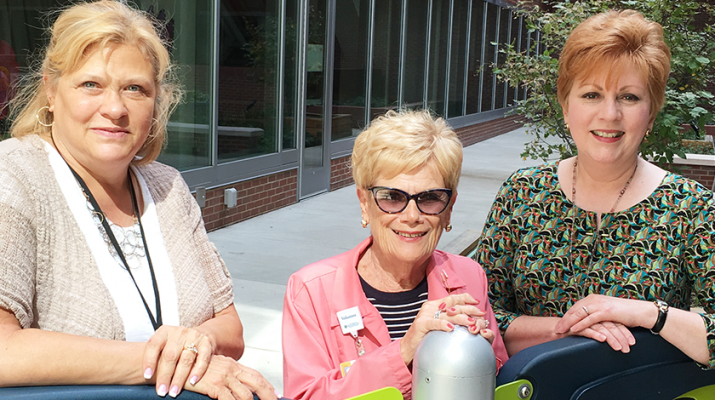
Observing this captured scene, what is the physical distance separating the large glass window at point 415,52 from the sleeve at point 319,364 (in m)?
12.2

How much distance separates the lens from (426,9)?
15.2m

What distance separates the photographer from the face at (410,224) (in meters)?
1.99

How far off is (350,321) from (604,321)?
26.2 inches

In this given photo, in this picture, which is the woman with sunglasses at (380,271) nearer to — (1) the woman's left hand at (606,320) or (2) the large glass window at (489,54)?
(1) the woman's left hand at (606,320)

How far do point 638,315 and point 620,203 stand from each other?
1.47 ft

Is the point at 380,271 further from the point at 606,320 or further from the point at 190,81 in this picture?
the point at 190,81

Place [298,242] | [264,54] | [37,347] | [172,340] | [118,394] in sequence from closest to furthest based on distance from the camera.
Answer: [118,394] < [37,347] < [172,340] < [298,242] < [264,54]

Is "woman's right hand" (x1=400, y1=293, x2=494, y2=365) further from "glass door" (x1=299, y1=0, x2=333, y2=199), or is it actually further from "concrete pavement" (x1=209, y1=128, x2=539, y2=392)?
"glass door" (x1=299, y1=0, x2=333, y2=199)

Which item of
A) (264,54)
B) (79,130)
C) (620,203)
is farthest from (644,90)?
(264,54)

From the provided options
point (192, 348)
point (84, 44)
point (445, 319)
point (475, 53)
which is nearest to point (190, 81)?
point (84, 44)

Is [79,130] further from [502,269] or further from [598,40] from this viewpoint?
[598,40]

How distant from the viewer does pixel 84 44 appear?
202 cm

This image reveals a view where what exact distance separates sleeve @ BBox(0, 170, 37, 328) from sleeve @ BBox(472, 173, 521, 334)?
1366 millimetres

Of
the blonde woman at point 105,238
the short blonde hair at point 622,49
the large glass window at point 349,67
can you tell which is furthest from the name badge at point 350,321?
the large glass window at point 349,67
